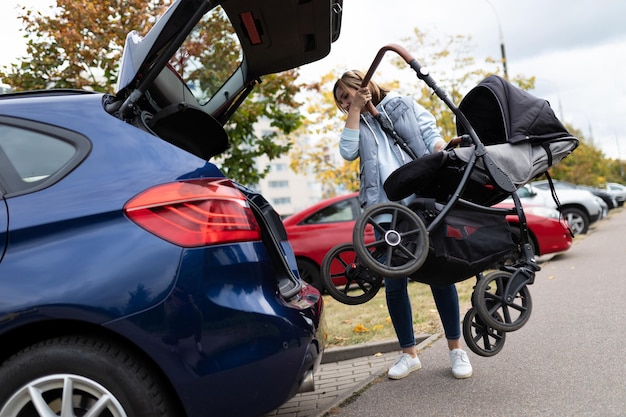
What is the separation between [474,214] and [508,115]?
1.93 feet

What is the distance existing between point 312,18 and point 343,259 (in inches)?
58.0

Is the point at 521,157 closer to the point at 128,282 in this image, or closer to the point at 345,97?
the point at 345,97

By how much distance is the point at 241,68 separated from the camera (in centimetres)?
389

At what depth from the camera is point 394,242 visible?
3.54 meters

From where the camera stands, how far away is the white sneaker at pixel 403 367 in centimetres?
424

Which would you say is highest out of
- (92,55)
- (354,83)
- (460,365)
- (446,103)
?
(92,55)

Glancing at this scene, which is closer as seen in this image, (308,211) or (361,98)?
(361,98)

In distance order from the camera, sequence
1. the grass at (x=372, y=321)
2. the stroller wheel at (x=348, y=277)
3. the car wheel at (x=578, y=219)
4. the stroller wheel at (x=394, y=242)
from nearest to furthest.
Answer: the stroller wheel at (x=394, y=242), the stroller wheel at (x=348, y=277), the grass at (x=372, y=321), the car wheel at (x=578, y=219)

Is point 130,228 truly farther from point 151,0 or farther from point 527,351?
point 151,0

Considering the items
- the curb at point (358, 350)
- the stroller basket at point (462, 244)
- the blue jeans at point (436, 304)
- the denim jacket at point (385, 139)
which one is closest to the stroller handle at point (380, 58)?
the denim jacket at point (385, 139)

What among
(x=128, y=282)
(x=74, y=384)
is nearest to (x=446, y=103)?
(x=128, y=282)

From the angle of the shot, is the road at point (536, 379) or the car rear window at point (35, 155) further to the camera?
the road at point (536, 379)

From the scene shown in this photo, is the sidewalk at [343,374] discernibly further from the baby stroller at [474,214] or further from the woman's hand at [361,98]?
the woman's hand at [361,98]

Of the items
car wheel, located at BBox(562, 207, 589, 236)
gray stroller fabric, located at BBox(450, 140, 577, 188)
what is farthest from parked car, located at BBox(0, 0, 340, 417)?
car wheel, located at BBox(562, 207, 589, 236)
